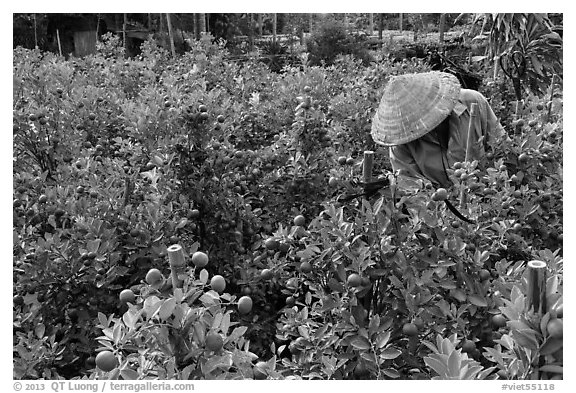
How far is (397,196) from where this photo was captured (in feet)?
4.82

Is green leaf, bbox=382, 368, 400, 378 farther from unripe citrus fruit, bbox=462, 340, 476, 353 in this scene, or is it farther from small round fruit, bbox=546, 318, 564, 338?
small round fruit, bbox=546, 318, 564, 338

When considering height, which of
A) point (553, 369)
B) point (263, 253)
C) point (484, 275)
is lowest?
point (263, 253)

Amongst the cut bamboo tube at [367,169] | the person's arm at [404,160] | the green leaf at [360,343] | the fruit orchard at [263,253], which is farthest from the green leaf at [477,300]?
the person's arm at [404,160]

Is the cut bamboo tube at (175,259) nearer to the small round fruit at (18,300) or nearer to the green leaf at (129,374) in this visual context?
the green leaf at (129,374)

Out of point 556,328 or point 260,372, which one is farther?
point 260,372

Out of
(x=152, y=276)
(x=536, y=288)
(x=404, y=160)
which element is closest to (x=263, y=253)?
(x=404, y=160)

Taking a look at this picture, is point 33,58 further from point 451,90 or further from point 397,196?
point 397,196

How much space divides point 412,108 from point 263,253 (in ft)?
2.61

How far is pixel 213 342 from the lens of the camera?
3.31ft

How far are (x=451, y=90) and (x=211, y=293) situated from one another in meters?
1.58

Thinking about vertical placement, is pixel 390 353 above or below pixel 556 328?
below

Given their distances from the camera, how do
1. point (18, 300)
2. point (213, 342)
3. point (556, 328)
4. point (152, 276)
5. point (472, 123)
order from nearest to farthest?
point (556, 328)
point (213, 342)
point (152, 276)
point (18, 300)
point (472, 123)

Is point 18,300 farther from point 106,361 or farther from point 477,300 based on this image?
point 477,300

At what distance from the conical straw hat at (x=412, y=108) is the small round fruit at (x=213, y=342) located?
1376mm
